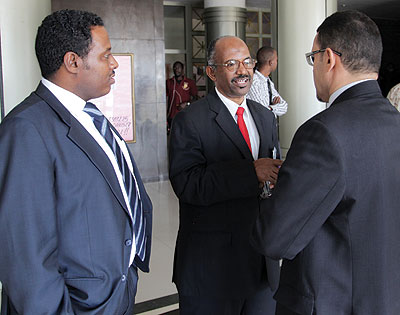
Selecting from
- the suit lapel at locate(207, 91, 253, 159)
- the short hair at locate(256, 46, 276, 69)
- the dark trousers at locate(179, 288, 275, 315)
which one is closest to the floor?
the dark trousers at locate(179, 288, 275, 315)

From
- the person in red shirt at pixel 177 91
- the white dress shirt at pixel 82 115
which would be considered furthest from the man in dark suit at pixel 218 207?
the person in red shirt at pixel 177 91

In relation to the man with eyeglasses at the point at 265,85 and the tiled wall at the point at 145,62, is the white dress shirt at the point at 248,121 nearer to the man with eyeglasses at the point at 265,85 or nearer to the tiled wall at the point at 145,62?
the man with eyeglasses at the point at 265,85

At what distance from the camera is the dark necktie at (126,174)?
5.10 ft

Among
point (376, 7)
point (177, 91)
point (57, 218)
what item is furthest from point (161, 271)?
point (376, 7)

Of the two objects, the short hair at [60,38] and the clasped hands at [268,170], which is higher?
the short hair at [60,38]

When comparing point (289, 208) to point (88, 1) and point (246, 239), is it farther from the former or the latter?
point (88, 1)

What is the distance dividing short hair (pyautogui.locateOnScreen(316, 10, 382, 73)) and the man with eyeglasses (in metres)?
3.29

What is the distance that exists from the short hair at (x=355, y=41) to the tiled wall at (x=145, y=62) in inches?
250

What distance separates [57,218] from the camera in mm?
1377

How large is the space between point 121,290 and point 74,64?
2.54 ft

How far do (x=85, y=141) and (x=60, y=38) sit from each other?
0.34 metres

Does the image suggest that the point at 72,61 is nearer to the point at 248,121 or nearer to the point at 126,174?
the point at 126,174

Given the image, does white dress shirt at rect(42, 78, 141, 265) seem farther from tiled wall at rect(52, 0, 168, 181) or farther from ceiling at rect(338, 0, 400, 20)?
ceiling at rect(338, 0, 400, 20)

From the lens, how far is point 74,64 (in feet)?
4.77
